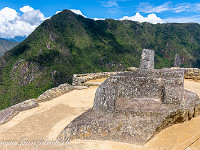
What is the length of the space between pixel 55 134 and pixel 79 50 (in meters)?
98.8

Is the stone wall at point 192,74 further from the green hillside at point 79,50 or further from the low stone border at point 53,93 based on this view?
the green hillside at point 79,50

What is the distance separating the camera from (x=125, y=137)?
5.68m

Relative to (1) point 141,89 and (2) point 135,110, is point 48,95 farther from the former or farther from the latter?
(2) point 135,110

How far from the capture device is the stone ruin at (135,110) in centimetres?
587

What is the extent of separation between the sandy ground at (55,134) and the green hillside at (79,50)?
201ft

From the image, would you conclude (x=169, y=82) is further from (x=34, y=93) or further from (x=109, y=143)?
(x=34, y=93)

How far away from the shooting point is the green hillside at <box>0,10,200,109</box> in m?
75.8

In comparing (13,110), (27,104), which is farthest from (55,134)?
(27,104)

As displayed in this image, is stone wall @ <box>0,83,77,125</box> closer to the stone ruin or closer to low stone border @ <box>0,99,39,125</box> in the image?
low stone border @ <box>0,99,39,125</box>

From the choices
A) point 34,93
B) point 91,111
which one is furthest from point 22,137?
point 34,93

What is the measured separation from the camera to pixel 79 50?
339 ft

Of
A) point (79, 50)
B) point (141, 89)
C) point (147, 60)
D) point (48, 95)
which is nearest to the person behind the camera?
point (141, 89)

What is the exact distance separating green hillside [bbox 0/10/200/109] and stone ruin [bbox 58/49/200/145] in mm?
63486

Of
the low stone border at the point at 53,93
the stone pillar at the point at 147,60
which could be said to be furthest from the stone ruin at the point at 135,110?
the low stone border at the point at 53,93
